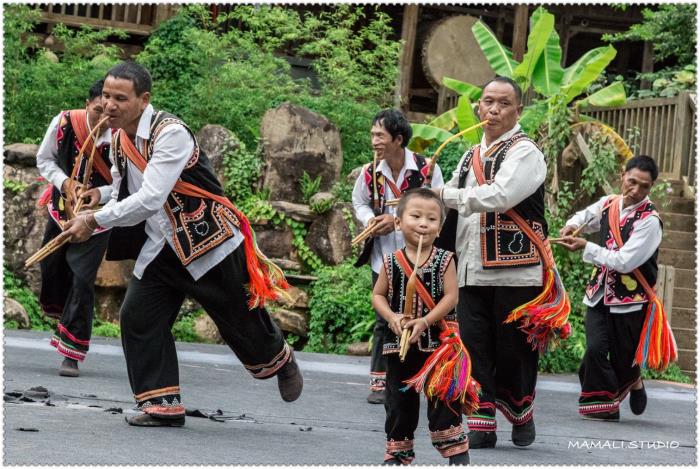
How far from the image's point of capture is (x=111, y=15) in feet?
60.4

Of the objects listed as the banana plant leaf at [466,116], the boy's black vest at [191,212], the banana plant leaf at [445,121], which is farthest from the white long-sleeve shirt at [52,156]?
the banana plant leaf at [445,121]

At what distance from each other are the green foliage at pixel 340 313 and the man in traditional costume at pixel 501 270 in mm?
6155

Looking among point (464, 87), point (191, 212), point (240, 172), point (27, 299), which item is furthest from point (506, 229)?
point (464, 87)

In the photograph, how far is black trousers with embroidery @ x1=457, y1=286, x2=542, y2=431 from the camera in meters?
5.95

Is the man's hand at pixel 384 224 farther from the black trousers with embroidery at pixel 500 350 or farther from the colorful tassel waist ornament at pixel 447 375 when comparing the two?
the colorful tassel waist ornament at pixel 447 375

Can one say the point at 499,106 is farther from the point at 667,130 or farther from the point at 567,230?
the point at 667,130

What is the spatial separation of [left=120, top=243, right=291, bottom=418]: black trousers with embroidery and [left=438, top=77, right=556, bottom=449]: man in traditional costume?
114 centimetres

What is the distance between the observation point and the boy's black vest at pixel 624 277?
304 inches

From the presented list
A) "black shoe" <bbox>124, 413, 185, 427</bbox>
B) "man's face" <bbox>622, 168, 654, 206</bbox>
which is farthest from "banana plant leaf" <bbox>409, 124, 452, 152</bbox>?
"black shoe" <bbox>124, 413, 185, 427</bbox>

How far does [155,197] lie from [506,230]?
1.85m

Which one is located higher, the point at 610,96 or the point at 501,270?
the point at 610,96

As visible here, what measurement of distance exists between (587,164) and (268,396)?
760 centimetres

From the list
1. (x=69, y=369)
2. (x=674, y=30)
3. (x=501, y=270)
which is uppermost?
(x=674, y=30)

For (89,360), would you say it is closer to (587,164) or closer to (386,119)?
(386,119)
